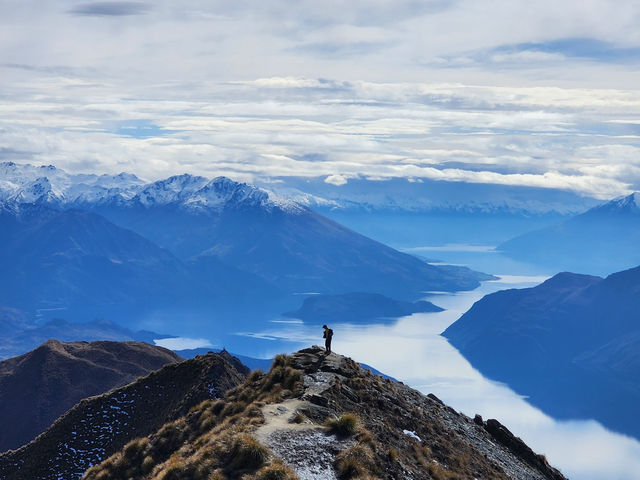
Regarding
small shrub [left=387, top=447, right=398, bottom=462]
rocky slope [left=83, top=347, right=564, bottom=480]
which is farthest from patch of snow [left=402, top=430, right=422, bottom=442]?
small shrub [left=387, top=447, right=398, bottom=462]

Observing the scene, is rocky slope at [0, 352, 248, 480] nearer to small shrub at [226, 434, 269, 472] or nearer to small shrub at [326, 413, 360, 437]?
small shrub at [326, 413, 360, 437]

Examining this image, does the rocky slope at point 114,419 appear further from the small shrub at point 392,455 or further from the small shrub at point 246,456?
the small shrub at point 246,456

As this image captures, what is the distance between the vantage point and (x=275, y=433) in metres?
34.2

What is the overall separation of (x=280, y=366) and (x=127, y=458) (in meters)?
11.0

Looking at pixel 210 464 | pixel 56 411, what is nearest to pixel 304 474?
pixel 210 464

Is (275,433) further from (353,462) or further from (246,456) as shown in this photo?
(353,462)

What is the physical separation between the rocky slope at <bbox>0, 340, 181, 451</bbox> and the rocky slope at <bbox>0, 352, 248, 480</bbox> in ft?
193

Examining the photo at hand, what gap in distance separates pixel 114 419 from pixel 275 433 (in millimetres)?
33072

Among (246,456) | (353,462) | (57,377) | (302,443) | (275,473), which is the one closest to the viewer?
(275,473)

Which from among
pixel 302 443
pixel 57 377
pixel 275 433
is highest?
pixel 57 377

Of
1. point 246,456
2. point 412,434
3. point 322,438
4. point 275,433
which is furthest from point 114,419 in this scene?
point 246,456

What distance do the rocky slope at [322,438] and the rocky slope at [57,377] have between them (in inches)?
3263

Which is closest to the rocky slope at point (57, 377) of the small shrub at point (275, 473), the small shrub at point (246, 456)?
the small shrub at point (246, 456)

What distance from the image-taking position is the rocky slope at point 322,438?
31.6m
